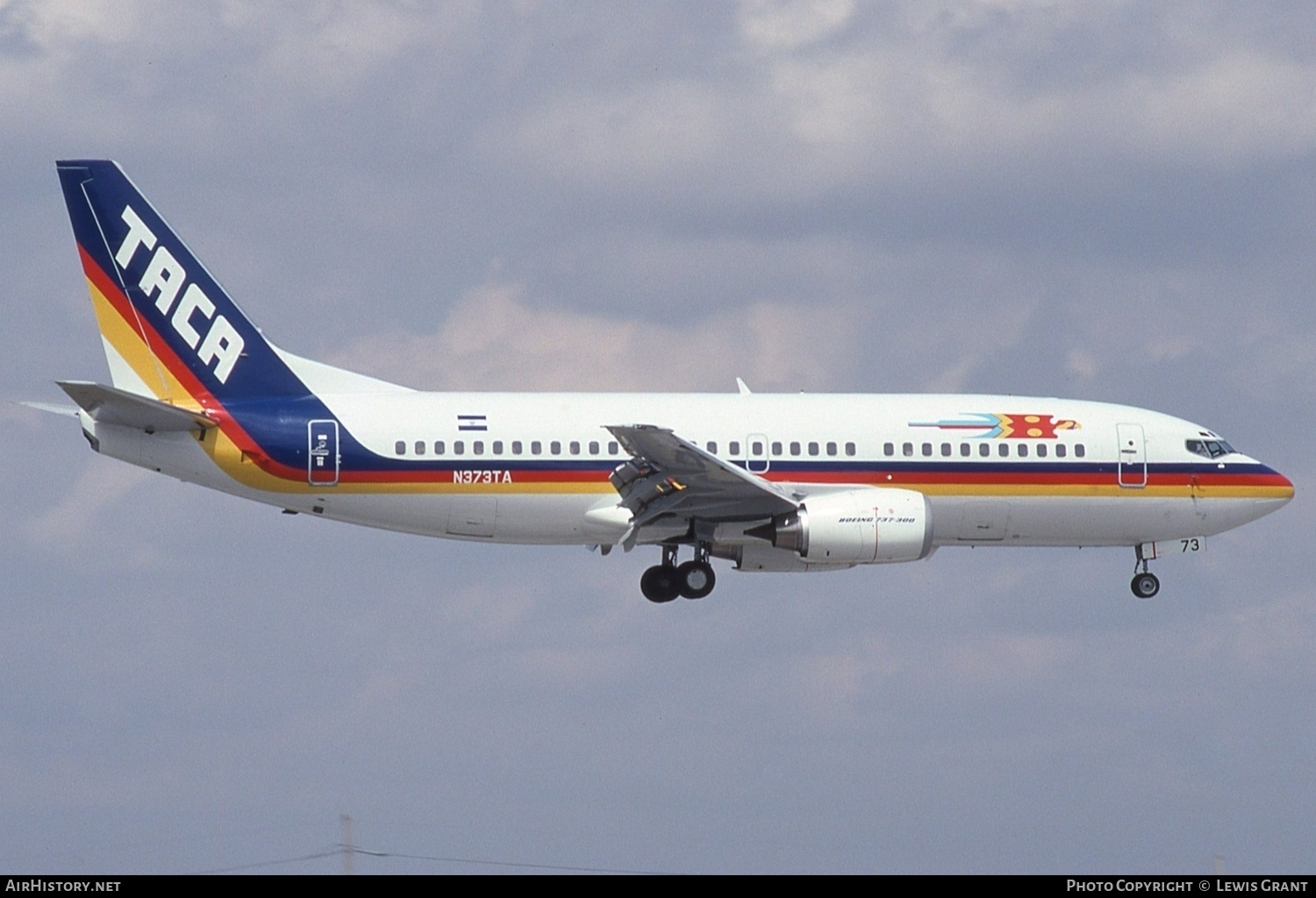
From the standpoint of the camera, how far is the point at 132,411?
1766 inches

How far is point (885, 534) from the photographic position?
150 ft

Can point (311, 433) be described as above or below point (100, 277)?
below

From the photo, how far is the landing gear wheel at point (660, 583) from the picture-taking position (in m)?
48.2

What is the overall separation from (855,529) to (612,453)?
613 cm

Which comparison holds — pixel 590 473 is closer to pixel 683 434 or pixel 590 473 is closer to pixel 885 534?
pixel 683 434

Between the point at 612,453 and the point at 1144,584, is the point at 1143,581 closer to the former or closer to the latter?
the point at 1144,584

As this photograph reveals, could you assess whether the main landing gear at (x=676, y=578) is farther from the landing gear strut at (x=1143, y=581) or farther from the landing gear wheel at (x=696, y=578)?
the landing gear strut at (x=1143, y=581)

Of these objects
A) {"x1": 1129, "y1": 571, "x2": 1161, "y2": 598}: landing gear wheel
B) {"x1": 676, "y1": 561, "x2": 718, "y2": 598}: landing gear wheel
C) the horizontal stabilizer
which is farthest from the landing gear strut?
the horizontal stabilizer

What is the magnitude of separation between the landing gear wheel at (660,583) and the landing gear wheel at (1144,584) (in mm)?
12304

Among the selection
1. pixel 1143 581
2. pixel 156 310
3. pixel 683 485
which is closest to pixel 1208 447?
pixel 1143 581

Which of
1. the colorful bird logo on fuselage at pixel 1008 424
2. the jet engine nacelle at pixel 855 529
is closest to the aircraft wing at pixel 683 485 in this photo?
the jet engine nacelle at pixel 855 529

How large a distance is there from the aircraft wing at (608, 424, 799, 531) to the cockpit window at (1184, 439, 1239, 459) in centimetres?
1155

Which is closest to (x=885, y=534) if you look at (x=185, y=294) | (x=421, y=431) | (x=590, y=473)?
(x=590, y=473)
